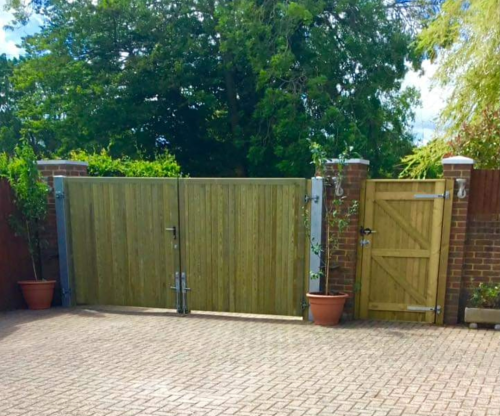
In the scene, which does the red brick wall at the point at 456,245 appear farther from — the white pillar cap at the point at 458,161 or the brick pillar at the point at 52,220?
the brick pillar at the point at 52,220

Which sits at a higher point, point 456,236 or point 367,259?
point 456,236

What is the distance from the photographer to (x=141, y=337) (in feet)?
18.3

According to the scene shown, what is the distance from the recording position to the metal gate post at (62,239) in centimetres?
694

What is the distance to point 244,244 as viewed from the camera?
6488 millimetres

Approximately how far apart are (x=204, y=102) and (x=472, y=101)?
9.03 m

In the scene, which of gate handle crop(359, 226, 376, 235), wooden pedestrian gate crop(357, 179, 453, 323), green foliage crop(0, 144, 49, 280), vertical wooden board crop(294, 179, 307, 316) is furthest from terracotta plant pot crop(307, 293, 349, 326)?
green foliage crop(0, 144, 49, 280)

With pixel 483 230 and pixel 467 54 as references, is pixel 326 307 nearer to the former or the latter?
pixel 483 230

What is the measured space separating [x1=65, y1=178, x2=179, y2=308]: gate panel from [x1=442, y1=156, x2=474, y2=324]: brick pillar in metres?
3.58

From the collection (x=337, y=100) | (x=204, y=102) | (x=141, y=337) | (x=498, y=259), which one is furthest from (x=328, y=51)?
(x=141, y=337)

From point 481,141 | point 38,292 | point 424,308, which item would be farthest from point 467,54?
point 38,292

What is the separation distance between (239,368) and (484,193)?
3688mm

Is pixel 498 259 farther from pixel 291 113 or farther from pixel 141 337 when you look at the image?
pixel 291 113

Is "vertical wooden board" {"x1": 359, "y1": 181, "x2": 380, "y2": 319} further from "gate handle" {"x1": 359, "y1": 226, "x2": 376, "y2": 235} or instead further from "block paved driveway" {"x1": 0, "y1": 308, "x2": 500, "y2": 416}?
"block paved driveway" {"x1": 0, "y1": 308, "x2": 500, "y2": 416}

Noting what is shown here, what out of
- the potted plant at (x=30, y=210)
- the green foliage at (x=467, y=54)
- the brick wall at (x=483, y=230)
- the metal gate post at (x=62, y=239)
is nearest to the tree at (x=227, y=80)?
the green foliage at (x=467, y=54)
